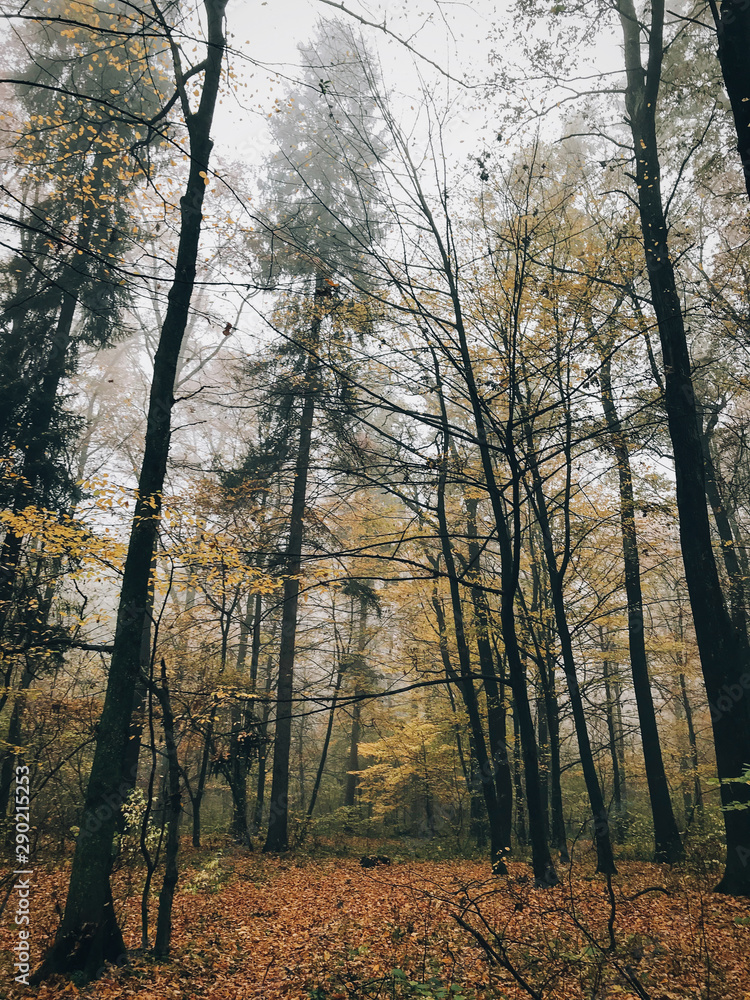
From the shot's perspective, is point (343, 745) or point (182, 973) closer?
point (182, 973)

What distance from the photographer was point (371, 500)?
30.7 ft

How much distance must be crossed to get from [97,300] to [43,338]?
1455 mm

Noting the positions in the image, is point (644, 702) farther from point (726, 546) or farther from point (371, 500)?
point (371, 500)

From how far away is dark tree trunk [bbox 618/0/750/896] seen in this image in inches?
225

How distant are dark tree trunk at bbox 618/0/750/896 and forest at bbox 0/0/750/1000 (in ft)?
0.15

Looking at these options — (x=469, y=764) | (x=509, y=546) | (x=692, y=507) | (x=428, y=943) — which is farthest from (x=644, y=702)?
(x=509, y=546)

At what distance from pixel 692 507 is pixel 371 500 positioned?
496cm

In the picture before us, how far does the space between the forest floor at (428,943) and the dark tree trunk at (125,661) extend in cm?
24

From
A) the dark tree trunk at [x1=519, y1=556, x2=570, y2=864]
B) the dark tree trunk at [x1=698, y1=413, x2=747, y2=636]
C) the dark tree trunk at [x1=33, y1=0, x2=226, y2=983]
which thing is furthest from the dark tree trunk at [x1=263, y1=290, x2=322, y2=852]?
the dark tree trunk at [x1=698, y1=413, x2=747, y2=636]

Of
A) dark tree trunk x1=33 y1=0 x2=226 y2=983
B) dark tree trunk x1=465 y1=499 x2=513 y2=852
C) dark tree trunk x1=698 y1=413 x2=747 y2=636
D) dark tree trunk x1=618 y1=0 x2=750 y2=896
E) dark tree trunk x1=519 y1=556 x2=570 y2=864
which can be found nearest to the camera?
dark tree trunk x1=33 y1=0 x2=226 y2=983

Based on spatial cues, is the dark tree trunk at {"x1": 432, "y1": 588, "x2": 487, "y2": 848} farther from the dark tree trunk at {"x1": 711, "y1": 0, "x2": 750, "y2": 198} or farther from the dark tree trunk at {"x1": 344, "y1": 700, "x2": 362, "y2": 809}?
the dark tree trunk at {"x1": 711, "y1": 0, "x2": 750, "y2": 198}

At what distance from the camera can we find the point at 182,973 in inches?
183

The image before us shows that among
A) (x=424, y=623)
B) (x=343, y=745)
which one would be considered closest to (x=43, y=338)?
(x=424, y=623)

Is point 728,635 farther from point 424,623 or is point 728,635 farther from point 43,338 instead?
point 43,338
